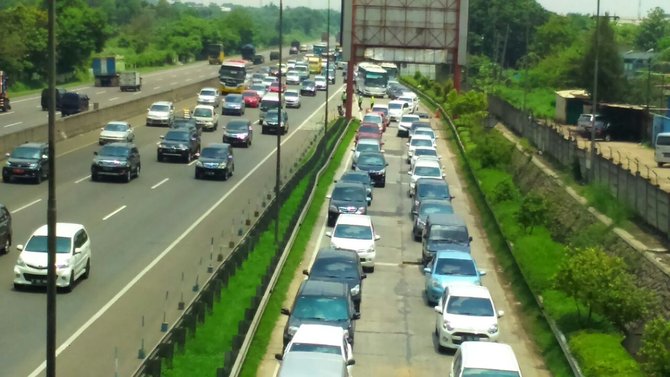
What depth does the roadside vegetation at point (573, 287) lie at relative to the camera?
23.1 meters

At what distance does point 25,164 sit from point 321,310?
2350cm

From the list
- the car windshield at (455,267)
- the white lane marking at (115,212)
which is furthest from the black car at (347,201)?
the car windshield at (455,267)

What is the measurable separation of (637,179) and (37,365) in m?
20.4

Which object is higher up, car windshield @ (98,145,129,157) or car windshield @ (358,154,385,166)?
car windshield @ (98,145,129,157)

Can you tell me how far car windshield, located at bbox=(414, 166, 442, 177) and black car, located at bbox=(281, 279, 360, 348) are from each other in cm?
2586

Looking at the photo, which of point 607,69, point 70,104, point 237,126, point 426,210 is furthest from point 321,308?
point 607,69

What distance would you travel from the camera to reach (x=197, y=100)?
283 feet

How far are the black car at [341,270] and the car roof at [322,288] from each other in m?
2.83

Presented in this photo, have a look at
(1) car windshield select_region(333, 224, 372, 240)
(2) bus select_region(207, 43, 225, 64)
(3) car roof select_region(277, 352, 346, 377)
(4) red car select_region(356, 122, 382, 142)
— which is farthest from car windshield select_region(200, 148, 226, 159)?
(2) bus select_region(207, 43, 225, 64)

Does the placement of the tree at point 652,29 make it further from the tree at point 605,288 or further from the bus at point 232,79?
the tree at point 605,288

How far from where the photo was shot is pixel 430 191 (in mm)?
45875

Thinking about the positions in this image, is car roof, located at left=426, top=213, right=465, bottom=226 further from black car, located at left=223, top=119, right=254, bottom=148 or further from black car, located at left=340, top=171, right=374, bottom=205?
black car, located at left=223, top=119, right=254, bottom=148

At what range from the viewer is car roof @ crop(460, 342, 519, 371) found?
20906 mm

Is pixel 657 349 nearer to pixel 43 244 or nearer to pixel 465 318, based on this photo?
pixel 465 318
